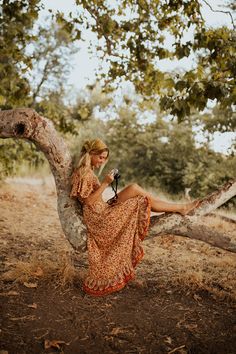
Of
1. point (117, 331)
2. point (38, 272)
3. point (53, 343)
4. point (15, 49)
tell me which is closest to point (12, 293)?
point (38, 272)

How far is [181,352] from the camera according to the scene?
2.90m

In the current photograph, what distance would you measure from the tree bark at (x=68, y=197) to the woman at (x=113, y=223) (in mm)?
144

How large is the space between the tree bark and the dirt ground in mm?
543

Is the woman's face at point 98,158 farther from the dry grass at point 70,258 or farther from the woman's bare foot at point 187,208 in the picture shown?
the dry grass at point 70,258

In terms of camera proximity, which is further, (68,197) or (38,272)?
(68,197)

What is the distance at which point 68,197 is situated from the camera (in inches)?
171

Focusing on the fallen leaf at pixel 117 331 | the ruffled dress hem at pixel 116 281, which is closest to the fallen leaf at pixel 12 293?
the ruffled dress hem at pixel 116 281

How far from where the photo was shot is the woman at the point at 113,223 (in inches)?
157

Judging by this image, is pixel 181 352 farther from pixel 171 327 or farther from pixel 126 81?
pixel 126 81

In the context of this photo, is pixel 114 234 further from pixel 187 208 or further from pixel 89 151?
pixel 89 151

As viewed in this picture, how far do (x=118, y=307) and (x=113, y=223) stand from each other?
94 centimetres

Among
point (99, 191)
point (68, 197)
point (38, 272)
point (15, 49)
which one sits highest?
point (15, 49)

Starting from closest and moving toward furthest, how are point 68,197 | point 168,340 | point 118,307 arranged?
point 168,340 → point 118,307 → point 68,197

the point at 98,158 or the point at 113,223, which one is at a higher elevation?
the point at 98,158
